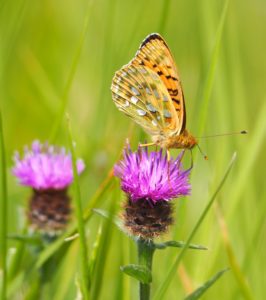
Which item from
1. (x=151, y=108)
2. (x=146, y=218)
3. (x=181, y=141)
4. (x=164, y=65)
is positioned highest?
(x=164, y=65)

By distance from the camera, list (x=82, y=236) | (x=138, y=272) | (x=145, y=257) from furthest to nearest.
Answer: (x=145, y=257) → (x=138, y=272) → (x=82, y=236)

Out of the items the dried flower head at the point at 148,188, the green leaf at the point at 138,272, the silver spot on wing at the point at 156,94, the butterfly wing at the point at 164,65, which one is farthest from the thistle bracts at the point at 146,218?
the silver spot on wing at the point at 156,94

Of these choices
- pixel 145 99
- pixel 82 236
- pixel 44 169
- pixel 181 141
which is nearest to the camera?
pixel 82 236

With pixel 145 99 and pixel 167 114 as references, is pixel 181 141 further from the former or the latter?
pixel 145 99

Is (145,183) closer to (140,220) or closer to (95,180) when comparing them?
(140,220)

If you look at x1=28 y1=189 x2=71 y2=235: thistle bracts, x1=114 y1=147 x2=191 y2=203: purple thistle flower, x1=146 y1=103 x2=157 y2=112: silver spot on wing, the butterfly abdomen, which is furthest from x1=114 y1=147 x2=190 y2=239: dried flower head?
x1=28 y1=189 x2=71 y2=235: thistle bracts

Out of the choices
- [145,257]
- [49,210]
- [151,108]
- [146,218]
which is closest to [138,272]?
[145,257]

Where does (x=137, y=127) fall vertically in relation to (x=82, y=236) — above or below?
above
